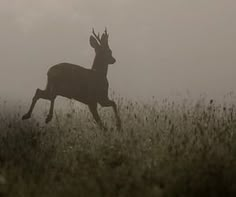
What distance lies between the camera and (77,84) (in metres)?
11.4

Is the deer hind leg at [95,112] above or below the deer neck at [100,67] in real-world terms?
below

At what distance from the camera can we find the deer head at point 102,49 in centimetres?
1180

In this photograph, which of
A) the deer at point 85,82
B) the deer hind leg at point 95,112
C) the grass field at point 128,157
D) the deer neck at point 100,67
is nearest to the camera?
the grass field at point 128,157

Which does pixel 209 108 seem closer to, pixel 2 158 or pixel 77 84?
pixel 77 84

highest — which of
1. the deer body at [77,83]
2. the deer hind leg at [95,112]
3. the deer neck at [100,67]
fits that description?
the deer neck at [100,67]

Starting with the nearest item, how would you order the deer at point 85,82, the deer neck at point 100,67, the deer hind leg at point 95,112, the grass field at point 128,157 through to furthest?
the grass field at point 128,157 → the deer hind leg at point 95,112 → the deer at point 85,82 → the deer neck at point 100,67

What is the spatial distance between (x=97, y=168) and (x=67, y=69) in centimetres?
509

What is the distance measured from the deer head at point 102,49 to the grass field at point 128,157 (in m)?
1.70

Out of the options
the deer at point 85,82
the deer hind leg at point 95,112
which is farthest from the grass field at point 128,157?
the deer at point 85,82

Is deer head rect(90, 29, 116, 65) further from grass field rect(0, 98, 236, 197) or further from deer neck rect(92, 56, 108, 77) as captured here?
grass field rect(0, 98, 236, 197)

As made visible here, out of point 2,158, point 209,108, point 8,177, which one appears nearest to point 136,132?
point 209,108

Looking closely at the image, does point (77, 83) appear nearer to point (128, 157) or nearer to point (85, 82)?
point (85, 82)

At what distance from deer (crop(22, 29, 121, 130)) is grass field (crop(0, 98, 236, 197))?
91 centimetres

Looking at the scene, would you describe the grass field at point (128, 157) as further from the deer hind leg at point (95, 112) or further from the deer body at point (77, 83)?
the deer body at point (77, 83)
